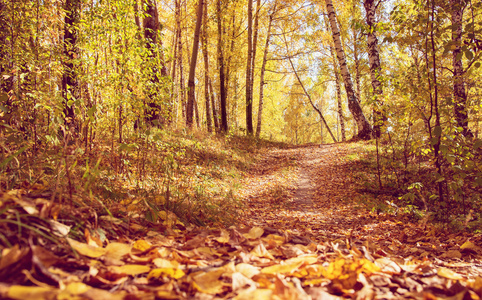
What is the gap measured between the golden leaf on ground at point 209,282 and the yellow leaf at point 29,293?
460 millimetres

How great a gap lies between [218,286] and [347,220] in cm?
345

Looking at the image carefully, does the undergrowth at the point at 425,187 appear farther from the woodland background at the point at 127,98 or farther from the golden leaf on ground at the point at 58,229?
the golden leaf on ground at the point at 58,229

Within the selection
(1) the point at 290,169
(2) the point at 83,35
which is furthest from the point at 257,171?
(2) the point at 83,35

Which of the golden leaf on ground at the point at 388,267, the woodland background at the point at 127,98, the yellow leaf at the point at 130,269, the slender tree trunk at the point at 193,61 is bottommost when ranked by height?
the golden leaf on ground at the point at 388,267

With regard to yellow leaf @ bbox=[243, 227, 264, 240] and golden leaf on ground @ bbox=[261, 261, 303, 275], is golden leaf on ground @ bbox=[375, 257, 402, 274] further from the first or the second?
yellow leaf @ bbox=[243, 227, 264, 240]

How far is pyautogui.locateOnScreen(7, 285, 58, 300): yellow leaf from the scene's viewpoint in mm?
721

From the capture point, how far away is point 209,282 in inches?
41.8

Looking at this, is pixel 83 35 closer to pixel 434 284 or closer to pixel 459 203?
pixel 434 284

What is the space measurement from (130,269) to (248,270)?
0.51 m

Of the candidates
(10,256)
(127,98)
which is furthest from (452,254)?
(127,98)

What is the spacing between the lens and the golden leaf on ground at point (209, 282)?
100cm

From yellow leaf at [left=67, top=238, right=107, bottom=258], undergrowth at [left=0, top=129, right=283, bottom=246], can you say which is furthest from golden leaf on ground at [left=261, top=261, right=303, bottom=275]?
undergrowth at [left=0, top=129, right=283, bottom=246]

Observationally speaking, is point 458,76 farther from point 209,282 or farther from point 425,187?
point 209,282

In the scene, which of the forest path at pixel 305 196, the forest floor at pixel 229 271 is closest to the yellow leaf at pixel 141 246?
the forest floor at pixel 229 271
